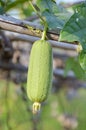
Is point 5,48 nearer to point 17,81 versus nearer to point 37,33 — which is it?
point 17,81

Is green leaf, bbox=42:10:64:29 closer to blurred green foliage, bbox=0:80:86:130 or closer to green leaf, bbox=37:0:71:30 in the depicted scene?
green leaf, bbox=37:0:71:30

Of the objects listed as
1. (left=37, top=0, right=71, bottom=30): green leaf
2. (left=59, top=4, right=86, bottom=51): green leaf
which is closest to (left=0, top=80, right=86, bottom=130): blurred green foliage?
(left=37, top=0, right=71, bottom=30): green leaf

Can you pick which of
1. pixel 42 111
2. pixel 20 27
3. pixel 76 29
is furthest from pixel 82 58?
pixel 42 111

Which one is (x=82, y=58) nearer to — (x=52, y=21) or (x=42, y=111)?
(x=52, y=21)

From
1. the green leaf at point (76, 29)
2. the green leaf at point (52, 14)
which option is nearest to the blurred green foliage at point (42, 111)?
the green leaf at point (52, 14)

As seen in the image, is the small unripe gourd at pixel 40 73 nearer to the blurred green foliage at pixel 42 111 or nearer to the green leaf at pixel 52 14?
the green leaf at pixel 52 14

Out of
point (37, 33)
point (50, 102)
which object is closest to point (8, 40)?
point (37, 33)
